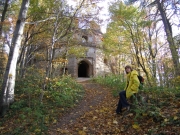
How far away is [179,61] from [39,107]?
7167mm

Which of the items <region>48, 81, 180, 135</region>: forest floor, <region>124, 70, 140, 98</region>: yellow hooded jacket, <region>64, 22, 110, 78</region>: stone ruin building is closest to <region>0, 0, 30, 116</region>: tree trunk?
<region>48, 81, 180, 135</region>: forest floor

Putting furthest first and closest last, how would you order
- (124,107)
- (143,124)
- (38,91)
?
1. (38,91)
2. (124,107)
3. (143,124)

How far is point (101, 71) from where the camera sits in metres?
21.8

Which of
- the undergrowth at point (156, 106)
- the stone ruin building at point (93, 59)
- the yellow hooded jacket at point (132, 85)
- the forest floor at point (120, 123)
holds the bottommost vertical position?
the forest floor at point (120, 123)

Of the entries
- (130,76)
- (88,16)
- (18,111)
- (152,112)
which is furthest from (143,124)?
(88,16)

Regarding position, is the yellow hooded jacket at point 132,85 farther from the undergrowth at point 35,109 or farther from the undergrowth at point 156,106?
the undergrowth at point 35,109

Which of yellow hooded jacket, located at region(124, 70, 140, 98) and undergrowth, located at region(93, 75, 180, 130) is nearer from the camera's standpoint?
undergrowth, located at region(93, 75, 180, 130)

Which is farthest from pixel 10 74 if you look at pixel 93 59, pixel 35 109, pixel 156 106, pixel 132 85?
pixel 93 59

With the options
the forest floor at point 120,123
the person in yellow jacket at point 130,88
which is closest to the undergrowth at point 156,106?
the forest floor at point 120,123

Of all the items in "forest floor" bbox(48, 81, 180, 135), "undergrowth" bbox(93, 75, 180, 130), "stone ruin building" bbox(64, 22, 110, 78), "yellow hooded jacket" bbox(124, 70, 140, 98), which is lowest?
"forest floor" bbox(48, 81, 180, 135)

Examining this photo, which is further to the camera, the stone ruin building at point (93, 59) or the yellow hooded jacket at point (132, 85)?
the stone ruin building at point (93, 59)

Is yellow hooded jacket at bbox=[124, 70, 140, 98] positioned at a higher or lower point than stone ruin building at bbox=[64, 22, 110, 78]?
lower

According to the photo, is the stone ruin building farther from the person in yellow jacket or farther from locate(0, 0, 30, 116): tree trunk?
the person in yellow jacket

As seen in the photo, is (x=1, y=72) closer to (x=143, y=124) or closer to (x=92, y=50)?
(x=143, y=124)
